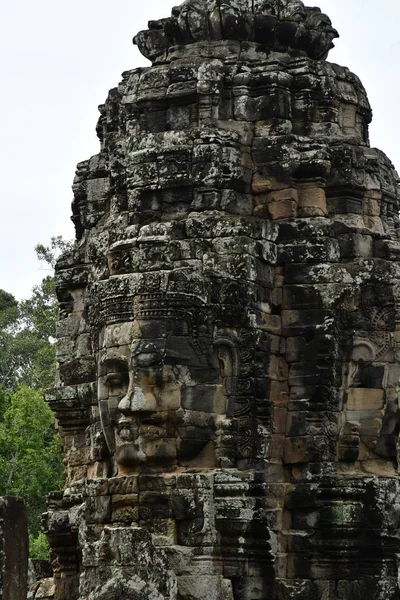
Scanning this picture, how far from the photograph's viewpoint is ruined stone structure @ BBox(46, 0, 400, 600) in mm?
21781

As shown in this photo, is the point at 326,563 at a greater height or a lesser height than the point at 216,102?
lesser

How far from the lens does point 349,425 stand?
22750mm

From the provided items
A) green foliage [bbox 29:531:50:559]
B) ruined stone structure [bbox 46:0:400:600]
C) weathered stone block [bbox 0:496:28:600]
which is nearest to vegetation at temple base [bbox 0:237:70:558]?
green foliage [bbox 29:531:50:559]

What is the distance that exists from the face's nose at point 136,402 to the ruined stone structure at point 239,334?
34 mm

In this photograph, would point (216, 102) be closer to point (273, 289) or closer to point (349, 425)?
point (273, 289)

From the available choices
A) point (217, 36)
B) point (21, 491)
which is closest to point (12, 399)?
point (21, 491)

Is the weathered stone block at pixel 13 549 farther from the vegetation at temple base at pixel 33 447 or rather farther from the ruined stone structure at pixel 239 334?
the vegetation at temple base at pixel 33 447

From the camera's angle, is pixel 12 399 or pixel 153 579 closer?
pixel 153 579

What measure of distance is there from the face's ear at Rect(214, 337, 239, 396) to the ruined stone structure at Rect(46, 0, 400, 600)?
0.9 inches

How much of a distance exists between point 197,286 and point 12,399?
57.2ft

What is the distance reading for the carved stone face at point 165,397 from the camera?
21.8m

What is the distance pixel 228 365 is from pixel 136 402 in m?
1.16

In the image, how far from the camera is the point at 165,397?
21859 millimetres

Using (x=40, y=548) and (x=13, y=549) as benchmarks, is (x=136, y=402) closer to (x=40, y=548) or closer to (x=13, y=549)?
(x=13, y=549)
